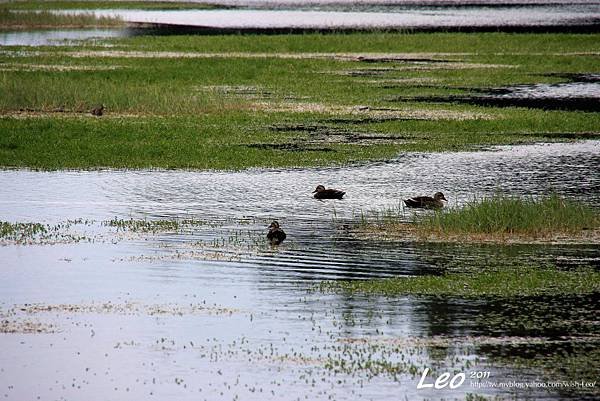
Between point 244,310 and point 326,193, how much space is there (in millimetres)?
7452

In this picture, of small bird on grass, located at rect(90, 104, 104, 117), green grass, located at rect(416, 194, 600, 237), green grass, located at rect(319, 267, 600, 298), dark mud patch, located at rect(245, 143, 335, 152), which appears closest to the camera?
green grass, located at rect(319, 267, 600, 298)

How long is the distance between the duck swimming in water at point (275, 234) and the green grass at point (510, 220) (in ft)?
7.46

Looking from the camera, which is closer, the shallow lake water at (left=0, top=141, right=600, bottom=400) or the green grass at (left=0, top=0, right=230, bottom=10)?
the shallow lake water at (left=0, top=141, right=600, bottom=400)

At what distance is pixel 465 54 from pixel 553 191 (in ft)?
94.0

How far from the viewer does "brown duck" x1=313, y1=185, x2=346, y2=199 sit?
22.5 meters

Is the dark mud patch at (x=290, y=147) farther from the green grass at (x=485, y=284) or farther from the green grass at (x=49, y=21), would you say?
the green grass at (x=49, y=21)

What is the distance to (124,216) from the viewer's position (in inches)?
849

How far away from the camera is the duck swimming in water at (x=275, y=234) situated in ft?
61.9

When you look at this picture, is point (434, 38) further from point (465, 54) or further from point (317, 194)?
point (317, 194)

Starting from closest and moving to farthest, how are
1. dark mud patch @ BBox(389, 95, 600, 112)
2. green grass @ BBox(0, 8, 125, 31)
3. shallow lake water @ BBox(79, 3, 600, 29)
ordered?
dark mud patch @ BBox(389, 95, 600, 112), shallow lake water @ BBox(79, 3, 600, 29), green grass @ BBox(0, 8, 125, 31)

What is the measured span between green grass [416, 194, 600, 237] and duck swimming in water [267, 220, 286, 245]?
7.46 feet

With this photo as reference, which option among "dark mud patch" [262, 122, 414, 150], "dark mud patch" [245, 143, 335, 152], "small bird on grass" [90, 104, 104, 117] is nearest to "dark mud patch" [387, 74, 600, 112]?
"dark mud patch" [262, 122, 414, 150]

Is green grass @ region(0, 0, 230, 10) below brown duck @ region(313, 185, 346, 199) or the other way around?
the other way around

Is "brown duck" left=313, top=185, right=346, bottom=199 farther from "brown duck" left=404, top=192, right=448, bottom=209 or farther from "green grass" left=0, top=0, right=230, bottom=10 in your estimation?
"green grass" left=0, top=0, right=230, bottom=10
